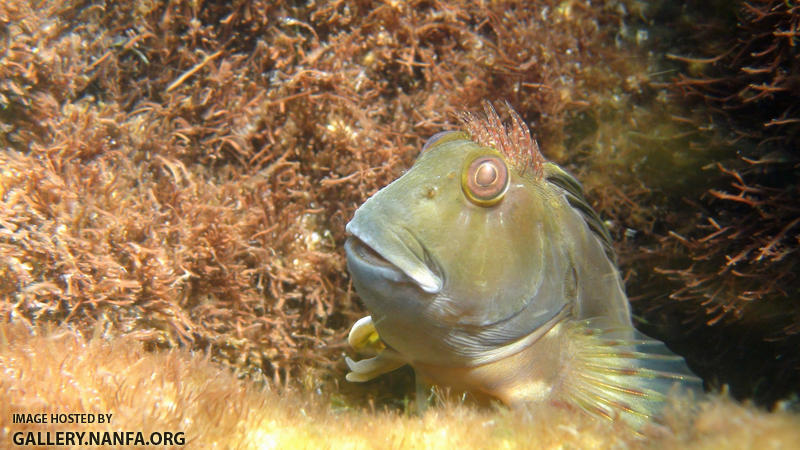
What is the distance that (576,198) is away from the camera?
3.33 m

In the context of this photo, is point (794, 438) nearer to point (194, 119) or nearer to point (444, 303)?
point (444, 303)

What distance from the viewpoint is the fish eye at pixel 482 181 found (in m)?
2.49

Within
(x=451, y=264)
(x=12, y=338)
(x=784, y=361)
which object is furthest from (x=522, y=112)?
(x=12, y=338)

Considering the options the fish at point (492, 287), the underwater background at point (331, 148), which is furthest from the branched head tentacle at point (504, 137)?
the underwater background at point (331, 148)

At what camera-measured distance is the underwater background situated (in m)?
3.12

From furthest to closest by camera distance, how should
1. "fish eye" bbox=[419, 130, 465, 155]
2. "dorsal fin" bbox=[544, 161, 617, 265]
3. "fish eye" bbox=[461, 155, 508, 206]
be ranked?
"dorsal fin" bbox=[544, 161, 617, 265] → "fish eye" bbox=[419, 130, 465, 155] → "fish eye" bbox=[461, 155, 508, 206]

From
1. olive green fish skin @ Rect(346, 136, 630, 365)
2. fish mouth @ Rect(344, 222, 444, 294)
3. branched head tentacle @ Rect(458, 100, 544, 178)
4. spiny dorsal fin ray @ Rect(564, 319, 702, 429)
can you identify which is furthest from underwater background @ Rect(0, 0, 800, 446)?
fish mouth @ Rect(344, 222, 444, 294)

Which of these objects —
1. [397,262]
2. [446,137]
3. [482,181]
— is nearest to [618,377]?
[482,181]

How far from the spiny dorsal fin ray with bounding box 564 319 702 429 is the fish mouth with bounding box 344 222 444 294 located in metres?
1.13

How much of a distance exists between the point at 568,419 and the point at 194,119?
3.56m

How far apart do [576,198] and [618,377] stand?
52.4 inches

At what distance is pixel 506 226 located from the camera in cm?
258

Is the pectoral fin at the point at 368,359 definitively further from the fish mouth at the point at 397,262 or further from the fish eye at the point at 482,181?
the fish eye at the point at 482,181

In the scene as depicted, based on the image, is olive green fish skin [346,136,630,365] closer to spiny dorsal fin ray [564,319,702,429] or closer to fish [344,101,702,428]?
fish [344,101,702,428]
